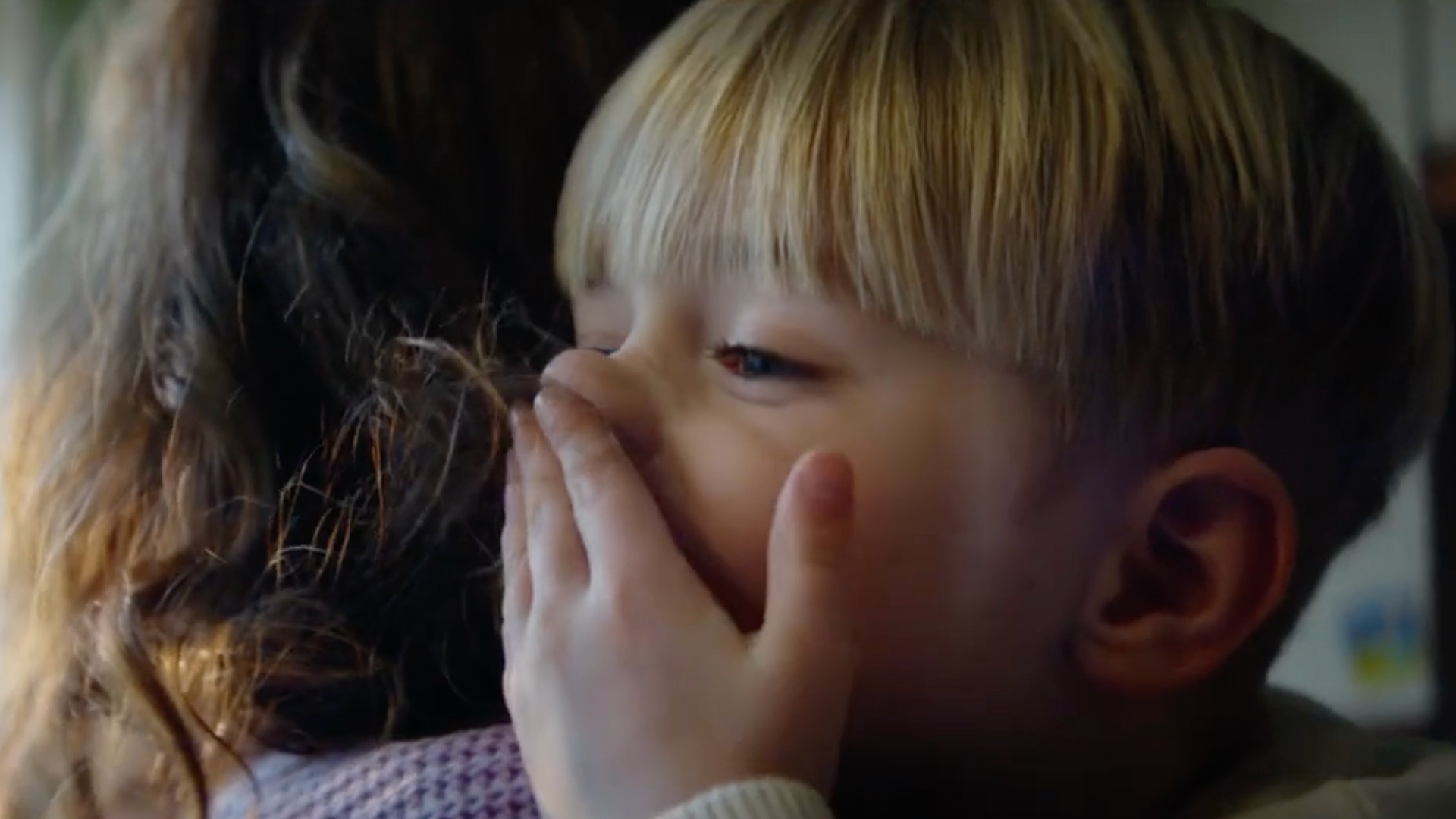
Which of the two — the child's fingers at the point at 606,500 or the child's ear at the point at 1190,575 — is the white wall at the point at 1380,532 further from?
the child's fingers at the point at 606,500

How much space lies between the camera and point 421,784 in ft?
1.95

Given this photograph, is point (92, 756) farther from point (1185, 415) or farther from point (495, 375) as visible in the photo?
point (1185, 415)

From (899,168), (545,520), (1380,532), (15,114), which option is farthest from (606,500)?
(15,114)

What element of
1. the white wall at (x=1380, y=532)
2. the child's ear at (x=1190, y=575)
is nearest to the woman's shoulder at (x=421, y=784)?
the child's ear at (x=1190, y=575)

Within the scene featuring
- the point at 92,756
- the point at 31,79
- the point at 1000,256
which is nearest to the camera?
the point at 1000,256

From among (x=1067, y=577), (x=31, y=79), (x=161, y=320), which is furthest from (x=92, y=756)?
(x=31, y=79)

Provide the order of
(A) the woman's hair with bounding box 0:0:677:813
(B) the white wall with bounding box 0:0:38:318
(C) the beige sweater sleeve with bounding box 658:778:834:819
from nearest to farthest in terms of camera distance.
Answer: (C) the beige sweater sleeve with bounding box 658:778:834:819 → (A) the woman's hair with bounding box 0:0:677:813 → (B) the white wall with bounding box 0:0:38:318

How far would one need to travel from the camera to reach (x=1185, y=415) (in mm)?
609

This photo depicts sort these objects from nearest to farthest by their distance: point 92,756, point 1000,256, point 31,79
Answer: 1. point 1000,256
2. point 92,756
3. point 31,79

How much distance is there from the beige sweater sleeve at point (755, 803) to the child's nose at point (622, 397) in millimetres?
135

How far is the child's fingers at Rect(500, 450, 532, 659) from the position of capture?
0.61 metres

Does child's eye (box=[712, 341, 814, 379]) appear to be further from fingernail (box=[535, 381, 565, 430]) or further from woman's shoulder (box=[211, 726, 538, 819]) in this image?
woman's shoulder (box=[211, 726, 538, 819])

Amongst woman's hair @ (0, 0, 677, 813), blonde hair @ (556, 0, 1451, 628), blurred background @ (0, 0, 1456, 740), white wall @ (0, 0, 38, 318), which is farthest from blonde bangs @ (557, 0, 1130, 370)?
white wall @ (0, 0, 38, 318)

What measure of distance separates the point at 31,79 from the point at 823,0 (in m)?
1.11
